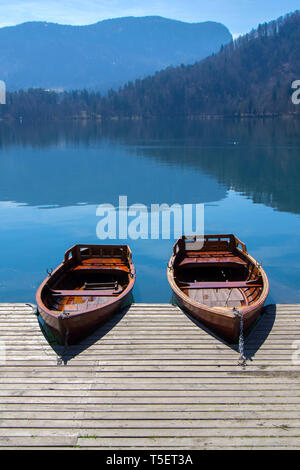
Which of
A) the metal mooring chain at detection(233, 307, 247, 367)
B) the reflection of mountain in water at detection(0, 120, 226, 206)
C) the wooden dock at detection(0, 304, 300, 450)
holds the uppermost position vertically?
the reflection of mountain in water at detection(0, 120, 226, 206)

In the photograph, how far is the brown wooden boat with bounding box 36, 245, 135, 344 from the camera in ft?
40.8

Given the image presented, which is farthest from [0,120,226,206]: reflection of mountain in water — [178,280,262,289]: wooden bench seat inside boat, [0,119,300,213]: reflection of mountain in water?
[178,280,262,289]: wooden bench seat inside boat

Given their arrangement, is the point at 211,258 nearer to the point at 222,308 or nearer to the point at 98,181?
the point at 222,308

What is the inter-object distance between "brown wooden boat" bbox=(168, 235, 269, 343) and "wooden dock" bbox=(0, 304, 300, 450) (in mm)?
607

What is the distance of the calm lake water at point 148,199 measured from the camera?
23375 millimetres

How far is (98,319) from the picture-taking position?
Result: 43.1ft

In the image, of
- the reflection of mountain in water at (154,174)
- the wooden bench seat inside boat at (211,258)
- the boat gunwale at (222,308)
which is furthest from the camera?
the reflection of mountain in water at (154,174)

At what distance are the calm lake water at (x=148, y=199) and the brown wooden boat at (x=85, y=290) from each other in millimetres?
2711

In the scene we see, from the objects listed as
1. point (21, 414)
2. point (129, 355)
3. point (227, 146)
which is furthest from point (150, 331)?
point (227, 146)

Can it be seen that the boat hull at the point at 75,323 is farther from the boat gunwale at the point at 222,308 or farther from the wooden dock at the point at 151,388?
the boat gunwale at the point at 222,308

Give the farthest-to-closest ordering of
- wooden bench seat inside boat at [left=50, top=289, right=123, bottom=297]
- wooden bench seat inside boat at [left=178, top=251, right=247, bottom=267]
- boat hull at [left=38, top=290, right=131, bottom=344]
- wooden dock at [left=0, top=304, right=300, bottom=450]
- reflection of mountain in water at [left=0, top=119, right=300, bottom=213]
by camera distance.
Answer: reflection of mountain in water at [left=0, top=119, right=300, bottom=213], wooden bench seat inside boat at [left=178, top=251, right=247, bottom=267], wooden bench seat inside boat at [left=50, top=289, right=123, bottom=297], boat hull at [left=38, top=290, right=131, bottom=344], wooden dock at [left=0, top=304, right=300, bottom=450]

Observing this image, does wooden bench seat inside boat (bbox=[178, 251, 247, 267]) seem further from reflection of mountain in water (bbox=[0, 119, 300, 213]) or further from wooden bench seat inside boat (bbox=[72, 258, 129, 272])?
reflection of mountain in water (bbox=[0, 119, 300, 213])

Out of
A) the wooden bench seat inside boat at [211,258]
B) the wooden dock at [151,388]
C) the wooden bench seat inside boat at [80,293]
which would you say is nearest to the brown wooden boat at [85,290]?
the wooden bench seat inside boat at [80,293]
